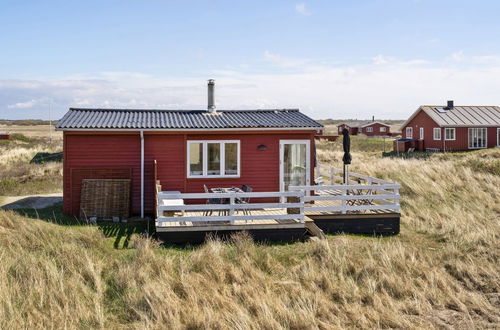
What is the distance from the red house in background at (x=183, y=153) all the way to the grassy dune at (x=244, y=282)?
102 inches

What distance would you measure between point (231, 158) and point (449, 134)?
99.5 feet

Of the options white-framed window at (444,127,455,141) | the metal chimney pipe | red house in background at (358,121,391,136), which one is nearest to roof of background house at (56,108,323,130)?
the metal chimney pipe

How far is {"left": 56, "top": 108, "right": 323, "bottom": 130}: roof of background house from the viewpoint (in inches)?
582

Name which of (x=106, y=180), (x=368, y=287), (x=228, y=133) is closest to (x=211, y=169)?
(x=228, y=133)

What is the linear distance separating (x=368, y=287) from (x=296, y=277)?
54.1 inches

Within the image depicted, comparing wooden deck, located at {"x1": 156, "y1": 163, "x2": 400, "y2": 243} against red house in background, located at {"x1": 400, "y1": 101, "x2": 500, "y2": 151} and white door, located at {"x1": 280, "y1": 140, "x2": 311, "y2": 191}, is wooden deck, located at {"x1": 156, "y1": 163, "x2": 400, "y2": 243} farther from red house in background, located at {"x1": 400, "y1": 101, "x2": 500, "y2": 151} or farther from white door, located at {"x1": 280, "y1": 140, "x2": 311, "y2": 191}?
red house in background, located at {"x1": 400, "y1": 101, "x2": 500, "y2": 151}

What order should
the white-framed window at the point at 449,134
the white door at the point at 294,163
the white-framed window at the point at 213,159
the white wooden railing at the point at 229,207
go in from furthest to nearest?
the white-framed window at the point at 449,134
the white door at the point at 294,163
the white-framed window at the point at 213,159
the white wooden railing at the point at 229,207

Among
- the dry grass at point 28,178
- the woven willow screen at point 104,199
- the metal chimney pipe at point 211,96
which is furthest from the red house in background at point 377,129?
the woven willow screen at point 104,199

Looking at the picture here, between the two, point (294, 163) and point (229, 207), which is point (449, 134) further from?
point (229, 207)

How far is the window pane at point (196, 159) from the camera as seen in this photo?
15250 mm

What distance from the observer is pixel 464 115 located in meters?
41.6

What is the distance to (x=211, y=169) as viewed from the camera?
15297 millimetres

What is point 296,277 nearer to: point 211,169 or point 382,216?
point 382,216

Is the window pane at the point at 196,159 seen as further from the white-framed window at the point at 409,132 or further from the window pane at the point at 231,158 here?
the white-framed window at the point at 409,132
